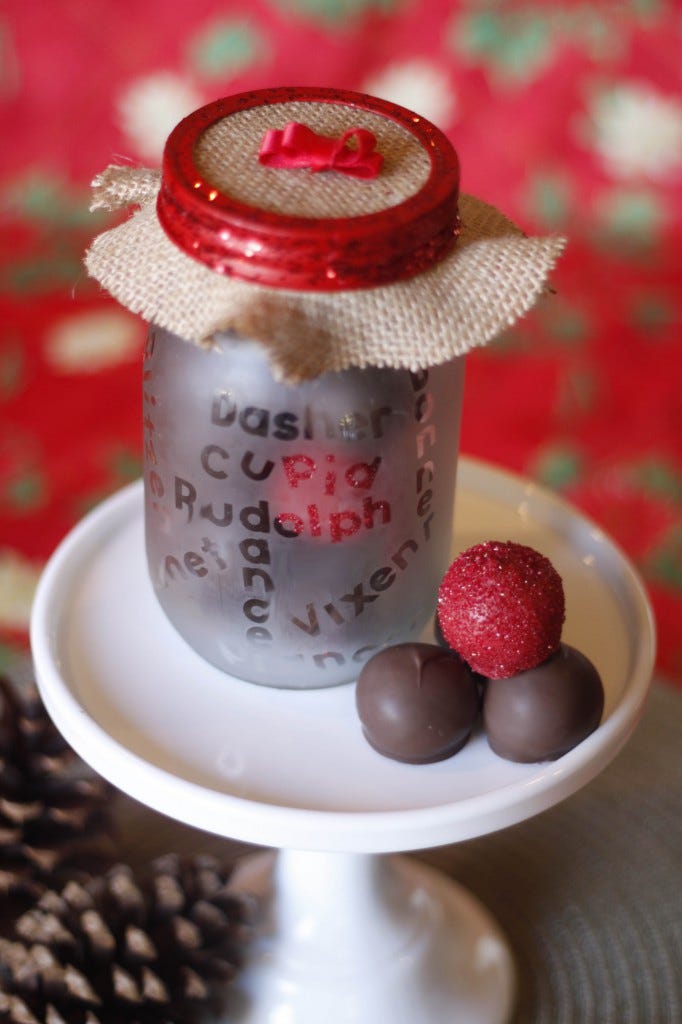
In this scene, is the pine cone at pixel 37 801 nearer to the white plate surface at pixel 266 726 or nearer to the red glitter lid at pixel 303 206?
the white plate surface at pixel 266 726

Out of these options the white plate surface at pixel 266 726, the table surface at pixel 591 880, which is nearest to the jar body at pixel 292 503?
the white plate surface at pixel 266 726

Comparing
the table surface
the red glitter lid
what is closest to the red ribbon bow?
the red glitter lid

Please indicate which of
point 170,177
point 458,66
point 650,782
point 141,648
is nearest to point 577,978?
point 650,782

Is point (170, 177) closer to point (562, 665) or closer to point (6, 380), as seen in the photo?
point (562, 665)

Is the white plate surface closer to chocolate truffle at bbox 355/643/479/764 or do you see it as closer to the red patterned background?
chocolate truffle at bbox 355/643/479/764

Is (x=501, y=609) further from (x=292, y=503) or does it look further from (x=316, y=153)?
(x=316, y=153)

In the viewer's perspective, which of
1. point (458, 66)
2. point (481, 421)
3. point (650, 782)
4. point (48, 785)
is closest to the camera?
point (48, 785)
